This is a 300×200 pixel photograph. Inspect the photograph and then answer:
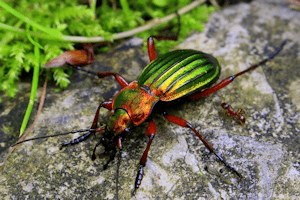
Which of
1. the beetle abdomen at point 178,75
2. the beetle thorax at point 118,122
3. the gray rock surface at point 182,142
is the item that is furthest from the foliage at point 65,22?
the beetle thorax at point 118,122

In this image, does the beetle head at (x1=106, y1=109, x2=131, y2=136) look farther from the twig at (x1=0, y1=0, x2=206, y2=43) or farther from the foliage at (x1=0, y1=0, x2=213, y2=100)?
the twig at (x1=0, y1=0, x2=206, y2=43)

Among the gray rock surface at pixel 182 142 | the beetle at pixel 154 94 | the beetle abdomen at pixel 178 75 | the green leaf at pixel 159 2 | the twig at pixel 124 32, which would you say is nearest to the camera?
the gray rock surface at pixel 182 142

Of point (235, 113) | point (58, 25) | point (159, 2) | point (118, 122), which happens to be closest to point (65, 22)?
point (58, 25)

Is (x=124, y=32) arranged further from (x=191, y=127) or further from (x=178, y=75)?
(x=191, y=127)

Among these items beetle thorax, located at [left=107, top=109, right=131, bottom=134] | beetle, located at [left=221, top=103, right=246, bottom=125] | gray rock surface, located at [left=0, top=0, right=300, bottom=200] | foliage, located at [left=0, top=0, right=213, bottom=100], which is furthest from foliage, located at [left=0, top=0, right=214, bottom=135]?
beetle, located at [left=221, top=103, right=246, bottom=125]

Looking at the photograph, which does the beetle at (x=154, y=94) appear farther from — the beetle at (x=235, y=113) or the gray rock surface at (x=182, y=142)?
the beetle at (x=235, y=113)
